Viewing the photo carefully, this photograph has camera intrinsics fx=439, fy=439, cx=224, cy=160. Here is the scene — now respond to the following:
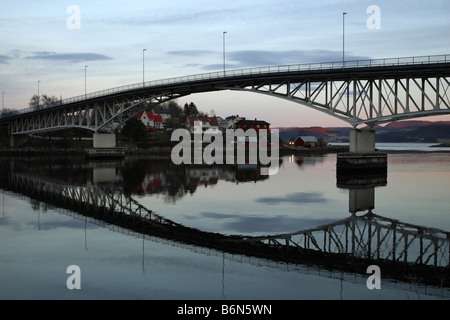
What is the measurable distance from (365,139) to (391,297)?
138ft

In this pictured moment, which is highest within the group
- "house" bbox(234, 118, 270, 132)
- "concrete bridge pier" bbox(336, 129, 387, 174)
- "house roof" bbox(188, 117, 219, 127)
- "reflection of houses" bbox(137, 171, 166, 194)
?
"house roof" bbox(188, 117, 219, 127)

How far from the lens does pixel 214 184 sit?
125 feet

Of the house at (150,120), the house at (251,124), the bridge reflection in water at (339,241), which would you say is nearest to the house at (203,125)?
the house at (251,124)

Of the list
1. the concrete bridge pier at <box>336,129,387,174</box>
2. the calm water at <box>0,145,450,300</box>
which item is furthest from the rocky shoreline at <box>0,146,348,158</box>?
the calm water at <box>0,145,450,300</box>

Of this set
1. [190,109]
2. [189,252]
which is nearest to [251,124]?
[190,109]

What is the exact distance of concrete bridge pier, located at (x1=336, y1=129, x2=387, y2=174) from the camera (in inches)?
1909

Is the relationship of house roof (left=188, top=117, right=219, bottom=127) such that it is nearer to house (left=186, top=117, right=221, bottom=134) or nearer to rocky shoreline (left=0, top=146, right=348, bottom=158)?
house (left=186, top=117, right=221, bottom=134)

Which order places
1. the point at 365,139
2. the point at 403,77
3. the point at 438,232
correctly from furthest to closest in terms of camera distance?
the point at 365,139 < the point at 403,77 < the point at 438,232

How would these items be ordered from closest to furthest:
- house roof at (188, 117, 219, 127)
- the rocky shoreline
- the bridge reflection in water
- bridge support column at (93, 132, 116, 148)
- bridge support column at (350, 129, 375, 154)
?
the bridge reflection in water, bridge support column at (350, 129, 375, 154), bridge support column at (93, 132, 116, 148), the rocky shoreline, house roof at (188, 117, 219, 127)

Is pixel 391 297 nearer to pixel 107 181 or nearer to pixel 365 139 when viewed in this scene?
pixel 107 181

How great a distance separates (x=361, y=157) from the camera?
1938 inches

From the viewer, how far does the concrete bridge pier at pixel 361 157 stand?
159 ft

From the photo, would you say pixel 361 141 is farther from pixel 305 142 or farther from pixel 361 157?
pixel 305 142
